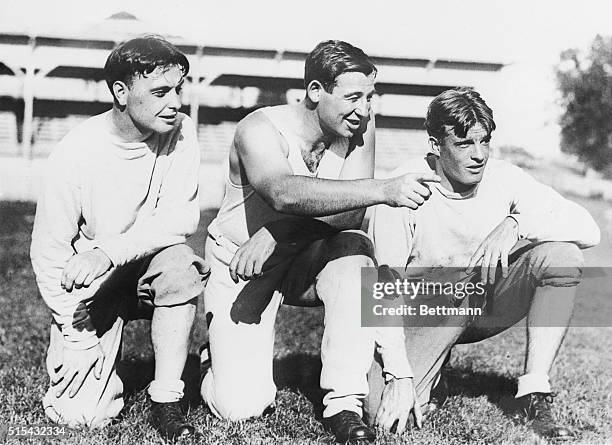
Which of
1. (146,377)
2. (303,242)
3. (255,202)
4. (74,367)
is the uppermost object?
(255,202)

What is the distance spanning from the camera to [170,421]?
1887 millimetres

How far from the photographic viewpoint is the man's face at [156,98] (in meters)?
1.97

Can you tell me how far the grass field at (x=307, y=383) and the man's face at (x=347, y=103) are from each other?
2.87 ft

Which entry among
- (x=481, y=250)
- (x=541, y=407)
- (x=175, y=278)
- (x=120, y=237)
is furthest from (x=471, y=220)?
(x=120, y=237)

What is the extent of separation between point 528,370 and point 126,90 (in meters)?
1.44

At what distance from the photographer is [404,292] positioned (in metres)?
2.19

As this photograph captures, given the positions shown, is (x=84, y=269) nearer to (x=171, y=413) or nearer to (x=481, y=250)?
(x=171, y=413)

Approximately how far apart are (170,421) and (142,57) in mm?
994

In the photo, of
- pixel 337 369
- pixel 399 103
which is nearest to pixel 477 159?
pixel 337 369

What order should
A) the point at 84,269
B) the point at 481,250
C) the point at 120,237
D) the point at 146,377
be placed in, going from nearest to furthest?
the point at 84,269 < the point at 120,237 < the point at 481,250 < the point at 146,377

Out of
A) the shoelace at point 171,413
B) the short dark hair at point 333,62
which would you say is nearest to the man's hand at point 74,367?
the shoelace at point 171,413

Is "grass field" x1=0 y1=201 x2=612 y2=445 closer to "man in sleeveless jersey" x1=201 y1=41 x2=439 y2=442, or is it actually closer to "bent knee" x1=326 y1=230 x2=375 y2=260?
"man in sleeveless jersey" x1=201 y1=41 x2=439 y2=442

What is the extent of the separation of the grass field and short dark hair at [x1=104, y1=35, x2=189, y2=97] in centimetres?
98

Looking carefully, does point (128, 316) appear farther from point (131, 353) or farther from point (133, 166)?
point (131, 353)
